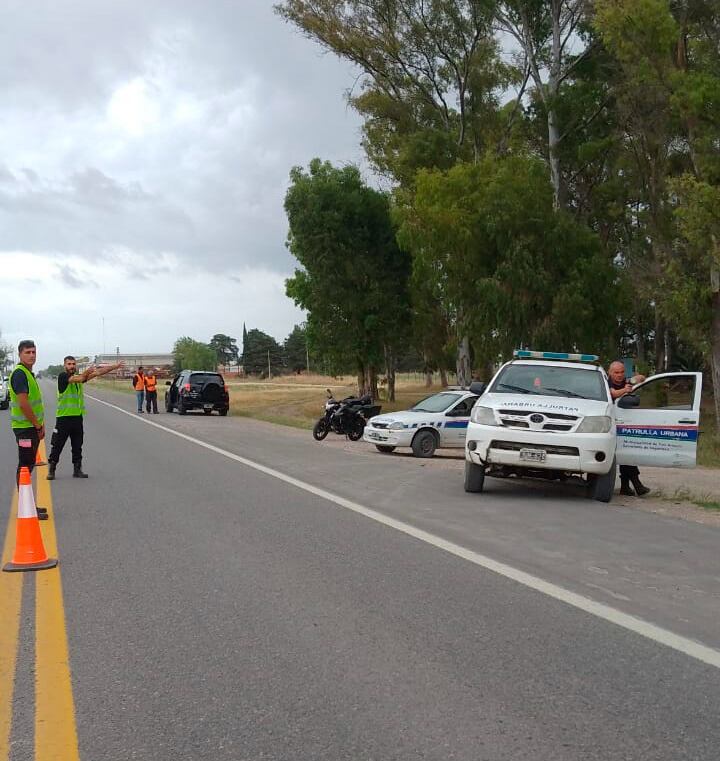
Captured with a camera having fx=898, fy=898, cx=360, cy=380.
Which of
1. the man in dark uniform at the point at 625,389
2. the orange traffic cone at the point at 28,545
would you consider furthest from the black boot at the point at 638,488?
the orange traffic cone at the point at 28,545

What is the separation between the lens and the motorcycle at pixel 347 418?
22.2m

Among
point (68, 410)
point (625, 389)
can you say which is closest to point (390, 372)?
point (68, 410)

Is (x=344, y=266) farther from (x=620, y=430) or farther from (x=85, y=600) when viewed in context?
(x=85, y=600)

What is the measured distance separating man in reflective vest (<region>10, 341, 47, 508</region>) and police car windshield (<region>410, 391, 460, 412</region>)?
1009cm

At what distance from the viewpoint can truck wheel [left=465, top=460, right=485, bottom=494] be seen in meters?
11.7

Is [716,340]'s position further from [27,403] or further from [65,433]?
[27,403]

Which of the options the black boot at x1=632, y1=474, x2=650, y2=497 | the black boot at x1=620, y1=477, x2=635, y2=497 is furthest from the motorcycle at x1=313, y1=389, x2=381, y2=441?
the black boot at x1=632, y1=474, x2=650, y2=497

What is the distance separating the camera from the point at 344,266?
137ft

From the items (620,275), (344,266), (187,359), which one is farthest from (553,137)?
(187,359)

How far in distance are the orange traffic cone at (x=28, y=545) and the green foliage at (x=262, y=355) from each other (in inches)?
6431

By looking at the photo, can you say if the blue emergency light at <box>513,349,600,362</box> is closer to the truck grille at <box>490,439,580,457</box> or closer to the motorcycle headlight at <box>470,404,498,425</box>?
the motorcycle headlight at <box>470,404,498,425</box>

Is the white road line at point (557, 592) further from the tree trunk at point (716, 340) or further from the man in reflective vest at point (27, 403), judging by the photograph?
the tree trunk at point (716, 340)

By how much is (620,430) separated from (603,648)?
6.93 metres

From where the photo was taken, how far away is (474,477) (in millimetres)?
11812
